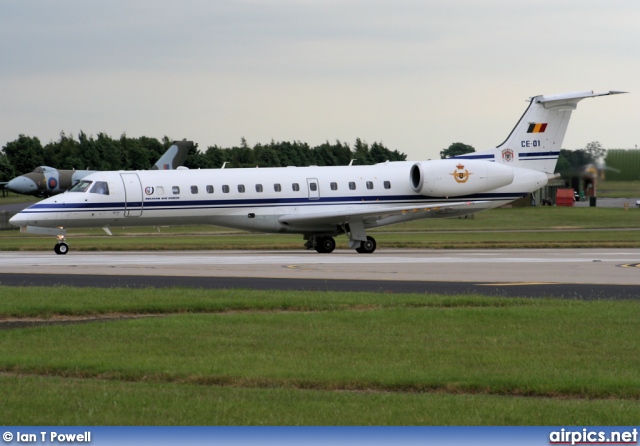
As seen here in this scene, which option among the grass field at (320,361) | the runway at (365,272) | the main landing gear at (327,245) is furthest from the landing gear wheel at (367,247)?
the grass field at (320,361)

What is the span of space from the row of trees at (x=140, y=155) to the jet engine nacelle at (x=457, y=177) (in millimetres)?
50147

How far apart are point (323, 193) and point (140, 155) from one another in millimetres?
58095

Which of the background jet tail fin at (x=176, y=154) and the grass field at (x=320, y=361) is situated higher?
the background jet tail fin at (x=176, y=154)

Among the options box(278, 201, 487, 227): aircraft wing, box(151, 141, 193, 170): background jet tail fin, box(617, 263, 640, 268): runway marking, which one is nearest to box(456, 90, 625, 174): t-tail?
box(278, 201, 487, 227): aircraft wing

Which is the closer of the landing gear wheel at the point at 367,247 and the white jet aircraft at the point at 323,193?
the white jet aircraft at the point at 323,193

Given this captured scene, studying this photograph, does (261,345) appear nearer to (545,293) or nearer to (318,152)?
(545,293)

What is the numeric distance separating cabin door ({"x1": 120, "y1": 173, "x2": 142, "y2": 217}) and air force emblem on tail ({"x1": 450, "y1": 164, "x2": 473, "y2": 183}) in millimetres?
12036

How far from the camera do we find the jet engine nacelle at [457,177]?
39.0 meters

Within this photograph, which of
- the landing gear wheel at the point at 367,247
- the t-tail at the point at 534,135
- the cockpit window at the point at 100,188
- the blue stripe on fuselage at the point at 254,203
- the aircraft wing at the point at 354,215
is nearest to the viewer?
the blue stripe on fuselage at the point at 254,203

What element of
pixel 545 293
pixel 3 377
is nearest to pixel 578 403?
pixel 3 377

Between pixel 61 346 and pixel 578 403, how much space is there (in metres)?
7.29

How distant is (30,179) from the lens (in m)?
75.2

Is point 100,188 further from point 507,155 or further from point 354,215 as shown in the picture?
point 507,155

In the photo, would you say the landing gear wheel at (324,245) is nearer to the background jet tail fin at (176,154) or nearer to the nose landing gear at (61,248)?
the nose landing gear at (61,248)
